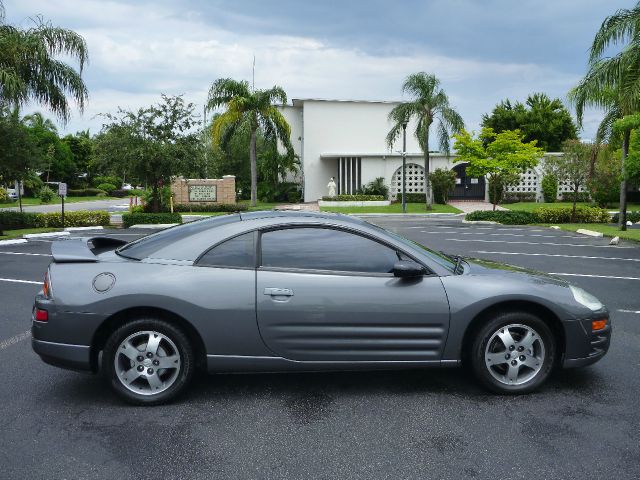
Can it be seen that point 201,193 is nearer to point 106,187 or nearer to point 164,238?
point 164,238

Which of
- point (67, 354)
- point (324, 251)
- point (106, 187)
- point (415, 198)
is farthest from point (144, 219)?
point (106, 187)

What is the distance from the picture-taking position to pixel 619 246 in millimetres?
15734

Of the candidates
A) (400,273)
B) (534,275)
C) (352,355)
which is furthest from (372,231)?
(534,275)

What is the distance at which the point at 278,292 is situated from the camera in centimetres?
419

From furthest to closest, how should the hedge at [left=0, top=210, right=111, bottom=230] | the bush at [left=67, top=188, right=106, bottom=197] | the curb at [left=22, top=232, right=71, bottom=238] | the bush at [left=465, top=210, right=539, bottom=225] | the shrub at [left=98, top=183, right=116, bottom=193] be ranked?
the shrub at [left=98, top=183, right=116, bottom=193] < the bush at [left=67, top=188, right=106, bottom=197] < the bush at [left=465, top=210, right=539, bottom=225] < the hedge at [left=0, top=210, right=111, bottom=230] < the curb at [left=22, top=232, right=71, bottom=238]

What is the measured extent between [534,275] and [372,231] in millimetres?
1402

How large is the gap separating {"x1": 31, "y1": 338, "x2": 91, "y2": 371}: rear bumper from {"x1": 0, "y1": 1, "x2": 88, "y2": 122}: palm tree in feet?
51.7

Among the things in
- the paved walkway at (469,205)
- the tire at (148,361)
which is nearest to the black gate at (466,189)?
the paved walkway at (469,205)

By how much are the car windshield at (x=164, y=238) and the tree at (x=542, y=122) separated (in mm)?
49518

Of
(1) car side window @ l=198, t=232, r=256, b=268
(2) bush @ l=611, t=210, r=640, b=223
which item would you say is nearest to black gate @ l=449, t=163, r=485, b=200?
(2) bush @ l=611, t=210, r=640, b=223

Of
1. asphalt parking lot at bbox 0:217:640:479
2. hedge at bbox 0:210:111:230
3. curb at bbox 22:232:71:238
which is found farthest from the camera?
hedge at bbox 0:210:111:230

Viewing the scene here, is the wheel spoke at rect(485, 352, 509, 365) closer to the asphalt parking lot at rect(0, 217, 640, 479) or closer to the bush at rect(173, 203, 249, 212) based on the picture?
the asphalt parking lot at rect(0, 217, 640, 479)

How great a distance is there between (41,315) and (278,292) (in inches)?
67.9

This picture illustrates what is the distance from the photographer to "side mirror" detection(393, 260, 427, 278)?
13.9ft
